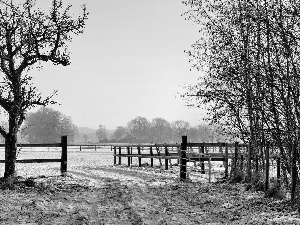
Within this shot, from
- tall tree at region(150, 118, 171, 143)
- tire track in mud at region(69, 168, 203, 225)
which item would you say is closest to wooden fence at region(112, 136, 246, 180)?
tire track in mud at region(69, 168, 203, 225)

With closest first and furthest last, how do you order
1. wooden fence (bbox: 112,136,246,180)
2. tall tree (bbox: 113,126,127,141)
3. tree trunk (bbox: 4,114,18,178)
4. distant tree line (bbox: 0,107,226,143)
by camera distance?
tree trunk (bbox: 4,114,18,178) < wooden fence (bbox: 112,136,246,180) < distant tree line (bbox: 0,107,226,143) < tall tree (bbox: 113,126,127,141)

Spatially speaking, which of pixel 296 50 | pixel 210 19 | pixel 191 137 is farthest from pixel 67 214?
pixel 191 137

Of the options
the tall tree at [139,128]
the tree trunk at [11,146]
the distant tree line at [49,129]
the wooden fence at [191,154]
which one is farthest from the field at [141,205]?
the tall tree at [139,128]

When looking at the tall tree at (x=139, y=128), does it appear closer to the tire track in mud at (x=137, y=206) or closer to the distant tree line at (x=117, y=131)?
the distant tree line at (x=117, y=131)

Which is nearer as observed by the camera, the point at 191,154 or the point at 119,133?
the point at 191,154

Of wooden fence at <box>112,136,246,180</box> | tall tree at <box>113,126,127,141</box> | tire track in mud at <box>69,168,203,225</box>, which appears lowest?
tire track in mud at <box>69,168,203,225</box>

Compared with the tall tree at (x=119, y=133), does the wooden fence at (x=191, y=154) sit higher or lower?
lower

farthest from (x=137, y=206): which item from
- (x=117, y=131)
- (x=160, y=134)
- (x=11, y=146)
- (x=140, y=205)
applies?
(x=117, y=131)

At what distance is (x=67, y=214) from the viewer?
28.1 ft

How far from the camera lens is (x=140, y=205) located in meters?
9.59

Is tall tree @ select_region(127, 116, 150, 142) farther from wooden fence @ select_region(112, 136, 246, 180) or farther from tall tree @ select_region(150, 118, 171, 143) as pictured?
wooden fence @ select_region(112, 136, 246, 180)

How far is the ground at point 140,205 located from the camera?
8016 millimetres

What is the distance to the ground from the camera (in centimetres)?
802

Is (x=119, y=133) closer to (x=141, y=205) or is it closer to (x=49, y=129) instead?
(x=49, y=129)
